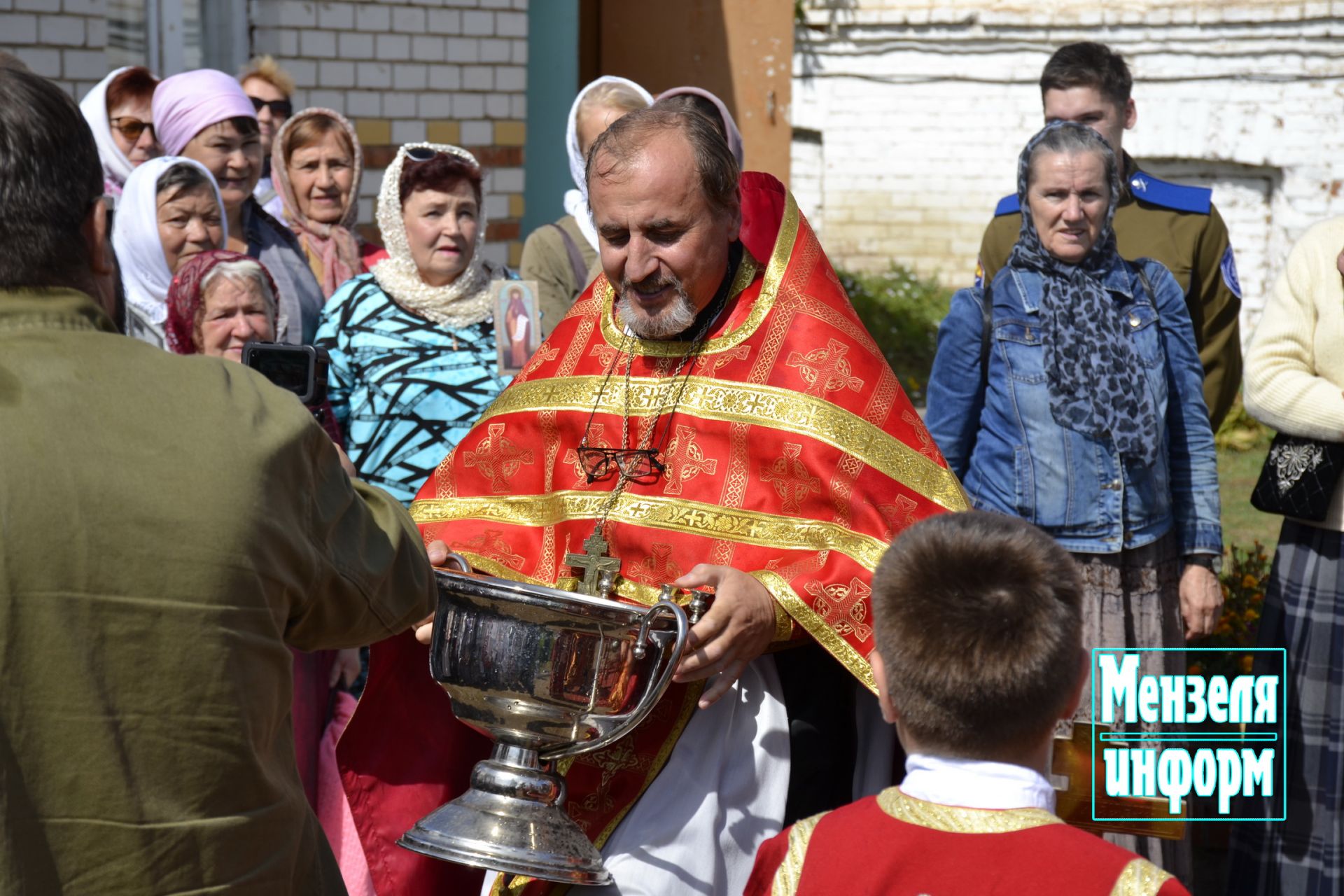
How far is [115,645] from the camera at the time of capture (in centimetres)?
194

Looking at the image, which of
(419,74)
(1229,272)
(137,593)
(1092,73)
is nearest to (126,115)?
(419,74)

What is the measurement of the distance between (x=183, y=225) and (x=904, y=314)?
9.80 m

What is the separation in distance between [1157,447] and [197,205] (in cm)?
301

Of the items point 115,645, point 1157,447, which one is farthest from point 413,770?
point 1157,447

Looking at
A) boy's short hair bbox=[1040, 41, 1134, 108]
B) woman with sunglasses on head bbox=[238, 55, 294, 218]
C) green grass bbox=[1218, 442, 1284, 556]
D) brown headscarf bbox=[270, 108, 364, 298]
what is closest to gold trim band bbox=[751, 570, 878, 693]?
boy's short hair bbox=[1040, 41, 1134, 108]

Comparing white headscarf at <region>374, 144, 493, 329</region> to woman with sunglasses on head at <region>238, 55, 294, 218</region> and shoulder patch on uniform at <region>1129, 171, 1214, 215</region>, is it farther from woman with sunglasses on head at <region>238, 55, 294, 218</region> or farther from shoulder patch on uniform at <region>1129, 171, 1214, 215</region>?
shoulder patch on uniform at <region>1129, 171, 1214, 215</region>

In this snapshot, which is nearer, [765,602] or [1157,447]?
[765,602]

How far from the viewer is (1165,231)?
5.27m

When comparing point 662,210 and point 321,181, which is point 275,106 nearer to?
point 321,181

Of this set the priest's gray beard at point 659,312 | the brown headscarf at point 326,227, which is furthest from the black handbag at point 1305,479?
the brown headscarf at point 326,227

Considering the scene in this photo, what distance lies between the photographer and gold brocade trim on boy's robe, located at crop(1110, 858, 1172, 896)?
1867mm

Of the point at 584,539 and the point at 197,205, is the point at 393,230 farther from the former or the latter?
the point at 584,539

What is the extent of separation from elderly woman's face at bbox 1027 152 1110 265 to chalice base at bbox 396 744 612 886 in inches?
93.4

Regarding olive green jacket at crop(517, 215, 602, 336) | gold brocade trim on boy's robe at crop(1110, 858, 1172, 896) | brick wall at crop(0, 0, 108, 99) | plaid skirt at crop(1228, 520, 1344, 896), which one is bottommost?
plaid skirt at crop(1228, 520, 1344, 896)
